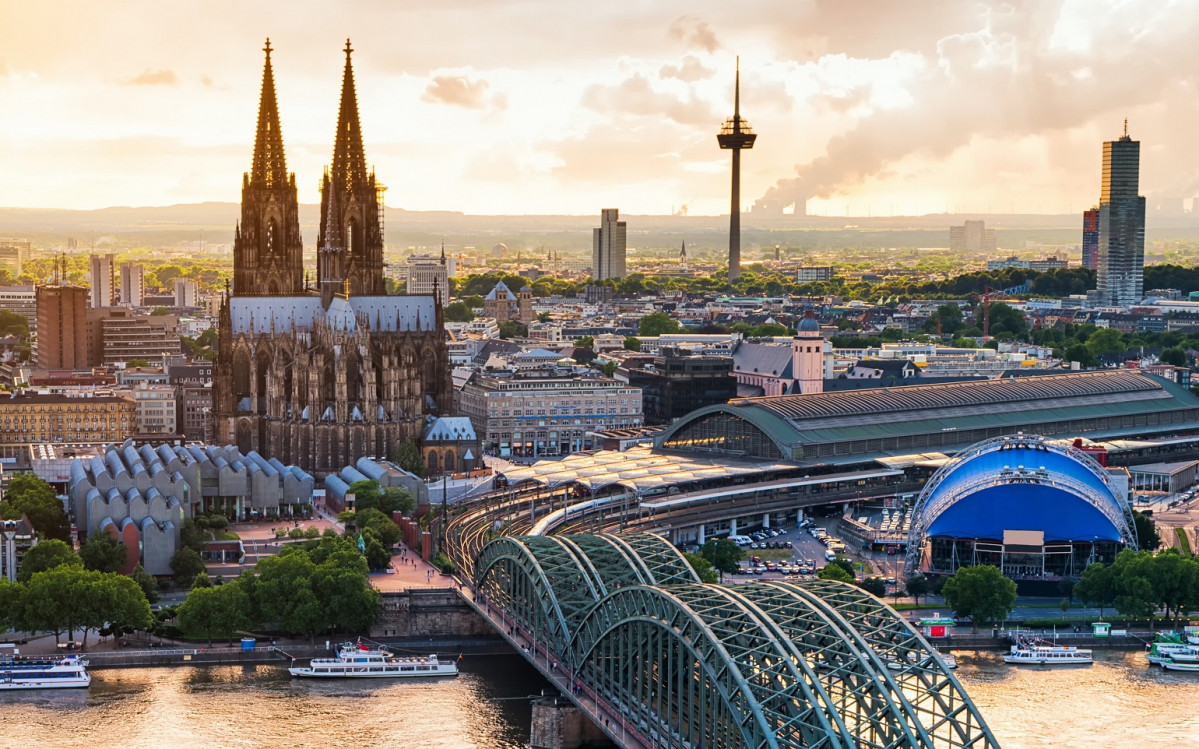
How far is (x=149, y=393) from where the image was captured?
119 metres

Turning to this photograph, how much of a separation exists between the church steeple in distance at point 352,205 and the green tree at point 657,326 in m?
75.5

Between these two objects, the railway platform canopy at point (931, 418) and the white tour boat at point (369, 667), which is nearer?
the white tour boat at point (369, 667)

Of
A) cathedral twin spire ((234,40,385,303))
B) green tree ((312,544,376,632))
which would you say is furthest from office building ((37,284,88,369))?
green tree ((312,544,376,632))

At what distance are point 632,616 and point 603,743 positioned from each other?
15.1 ft

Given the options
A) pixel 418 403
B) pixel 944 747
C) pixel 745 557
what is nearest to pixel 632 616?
pixel 944 747

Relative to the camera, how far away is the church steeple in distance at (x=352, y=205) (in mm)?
106438

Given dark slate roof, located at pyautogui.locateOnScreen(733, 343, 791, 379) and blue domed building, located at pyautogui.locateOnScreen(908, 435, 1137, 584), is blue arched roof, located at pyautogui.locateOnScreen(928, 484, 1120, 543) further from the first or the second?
dark slate roof, located at pyautogui.locateOnScreen(733, 343, 791, 379)

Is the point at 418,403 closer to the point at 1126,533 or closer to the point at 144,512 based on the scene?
the point at 144,512

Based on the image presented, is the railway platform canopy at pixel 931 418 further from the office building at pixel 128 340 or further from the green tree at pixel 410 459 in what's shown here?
the office building at pixel 128 340

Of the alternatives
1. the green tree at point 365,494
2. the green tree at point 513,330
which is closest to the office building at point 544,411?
the green tree at point 365,494

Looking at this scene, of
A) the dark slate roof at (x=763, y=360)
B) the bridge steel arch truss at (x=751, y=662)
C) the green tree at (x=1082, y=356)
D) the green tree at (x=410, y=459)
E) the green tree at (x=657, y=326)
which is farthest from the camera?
the green tree at (x=657, y=326)

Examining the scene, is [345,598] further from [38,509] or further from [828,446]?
[828,446]

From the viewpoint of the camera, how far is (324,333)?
9694 centimetres

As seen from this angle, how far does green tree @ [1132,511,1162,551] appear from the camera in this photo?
78.9 m
